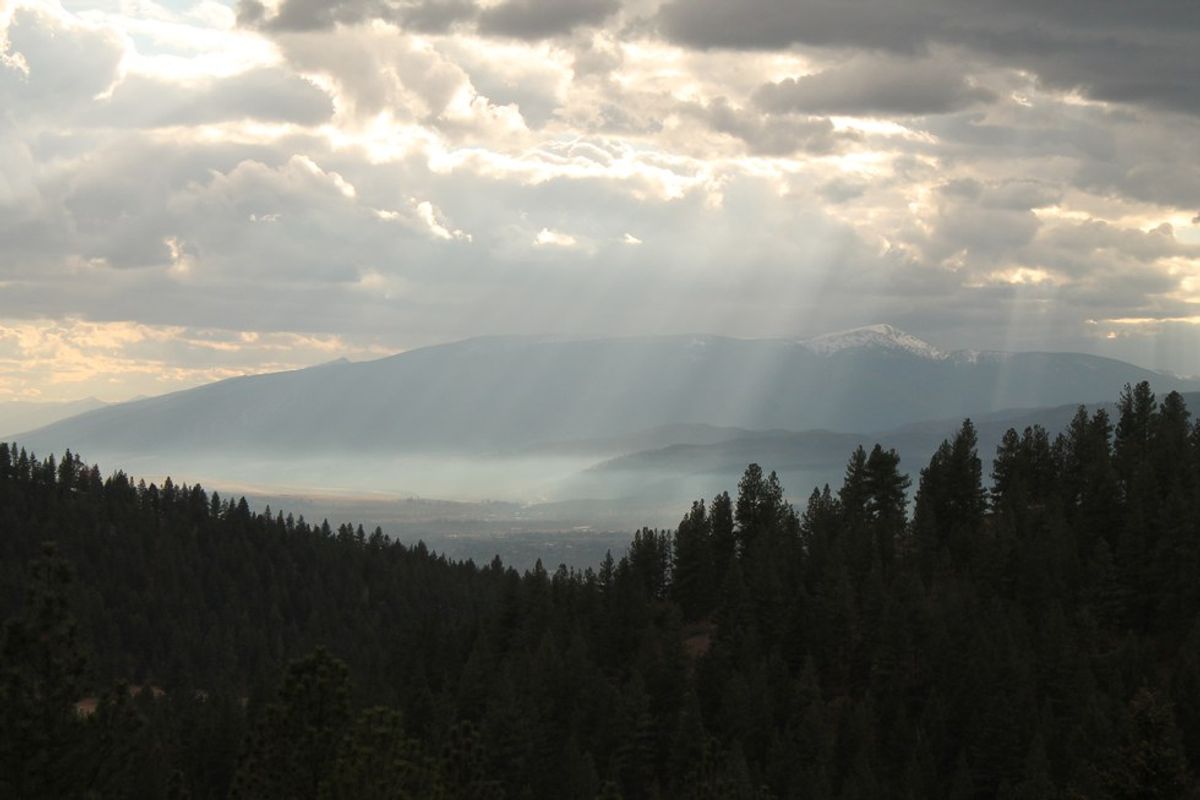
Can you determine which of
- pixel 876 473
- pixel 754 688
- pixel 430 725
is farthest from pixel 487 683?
pixel 876 473

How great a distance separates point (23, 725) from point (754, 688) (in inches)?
2551

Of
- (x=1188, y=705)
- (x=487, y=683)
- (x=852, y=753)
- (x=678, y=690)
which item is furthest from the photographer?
(x=487, y=683)

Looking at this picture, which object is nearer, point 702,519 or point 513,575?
point 702,519

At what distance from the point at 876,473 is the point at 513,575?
140 feet

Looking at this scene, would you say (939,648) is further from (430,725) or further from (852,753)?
(430,725)

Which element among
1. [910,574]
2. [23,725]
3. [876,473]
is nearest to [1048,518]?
[910,574]

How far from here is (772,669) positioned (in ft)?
342

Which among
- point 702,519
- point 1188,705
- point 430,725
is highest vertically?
point 702,519

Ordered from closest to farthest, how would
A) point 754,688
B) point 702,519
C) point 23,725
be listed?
point 23,725
point 754,688
point 702,519

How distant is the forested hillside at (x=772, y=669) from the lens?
157 ft

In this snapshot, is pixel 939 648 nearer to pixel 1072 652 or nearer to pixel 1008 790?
pixel 1072 652

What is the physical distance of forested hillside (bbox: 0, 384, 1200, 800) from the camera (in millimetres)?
47844

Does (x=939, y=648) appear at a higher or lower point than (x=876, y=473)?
lower

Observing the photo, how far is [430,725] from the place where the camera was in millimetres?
107688
